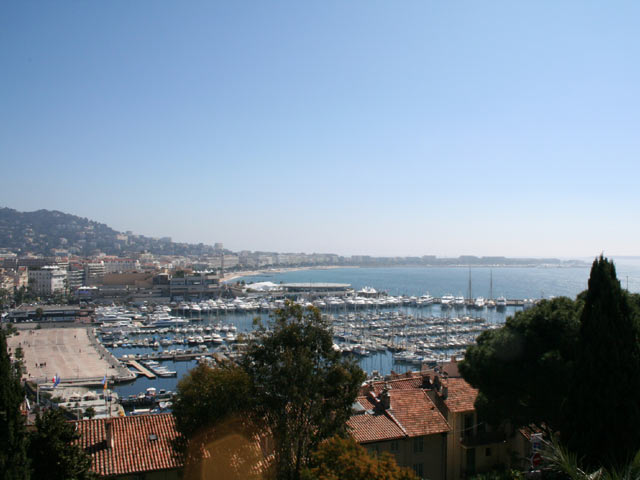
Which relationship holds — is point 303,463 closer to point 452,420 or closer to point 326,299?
point 452,420

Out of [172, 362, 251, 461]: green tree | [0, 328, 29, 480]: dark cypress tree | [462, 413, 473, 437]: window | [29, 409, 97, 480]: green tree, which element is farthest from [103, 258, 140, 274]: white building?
[0, 328, 29, 480]: dark cypress tree

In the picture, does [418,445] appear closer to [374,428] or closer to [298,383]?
[374,428]

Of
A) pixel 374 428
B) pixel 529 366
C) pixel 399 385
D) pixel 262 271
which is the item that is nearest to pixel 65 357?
pixel 399 385

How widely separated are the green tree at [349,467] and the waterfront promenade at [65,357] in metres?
25.2

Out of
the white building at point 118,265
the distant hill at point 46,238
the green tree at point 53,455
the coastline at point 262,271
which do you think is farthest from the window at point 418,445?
the distant hill at point 46,238

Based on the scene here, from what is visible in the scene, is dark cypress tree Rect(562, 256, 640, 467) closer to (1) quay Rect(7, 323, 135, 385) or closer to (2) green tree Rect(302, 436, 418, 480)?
(2) green tree Rect(302, 436, 418, 480)

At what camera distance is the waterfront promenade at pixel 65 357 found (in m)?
27.9

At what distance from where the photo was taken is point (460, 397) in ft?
35.9

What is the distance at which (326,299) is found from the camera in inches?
2761

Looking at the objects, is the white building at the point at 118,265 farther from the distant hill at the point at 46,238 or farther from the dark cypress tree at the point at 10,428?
the dark cypress tree at the point at 10,428

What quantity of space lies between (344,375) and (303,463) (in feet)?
3.99

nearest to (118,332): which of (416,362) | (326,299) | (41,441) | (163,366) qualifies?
(163,366)

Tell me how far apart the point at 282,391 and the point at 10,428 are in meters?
3.05

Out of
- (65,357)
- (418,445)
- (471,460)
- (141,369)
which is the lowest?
(141,369)
